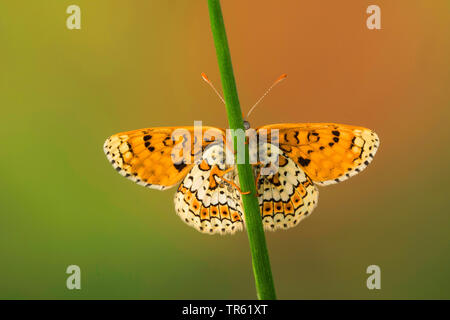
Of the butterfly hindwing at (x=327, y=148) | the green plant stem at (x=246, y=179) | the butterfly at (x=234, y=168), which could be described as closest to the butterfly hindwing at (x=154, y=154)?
the butterfly at (x=234, y=168)

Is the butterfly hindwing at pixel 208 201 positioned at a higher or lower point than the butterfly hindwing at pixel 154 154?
lower

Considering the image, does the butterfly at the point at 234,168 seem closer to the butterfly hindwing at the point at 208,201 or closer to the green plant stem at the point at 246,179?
the butterfly hindwing at the point at 208,201

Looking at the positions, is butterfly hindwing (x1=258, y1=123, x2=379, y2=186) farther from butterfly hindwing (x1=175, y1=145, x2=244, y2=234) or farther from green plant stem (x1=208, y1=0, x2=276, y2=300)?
green plant stem (x1=208, y1=0, x2=276, y2=300)

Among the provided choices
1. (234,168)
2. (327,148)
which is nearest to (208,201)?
(234,168)

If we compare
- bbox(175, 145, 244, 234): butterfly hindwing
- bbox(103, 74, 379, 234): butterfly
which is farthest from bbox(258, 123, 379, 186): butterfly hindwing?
bbox(175, 145, 244, 234): butterfly hindwing

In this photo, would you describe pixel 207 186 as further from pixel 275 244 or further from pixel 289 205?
pixel 275 244

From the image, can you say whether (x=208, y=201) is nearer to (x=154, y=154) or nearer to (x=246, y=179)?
(x=154, y=154)
